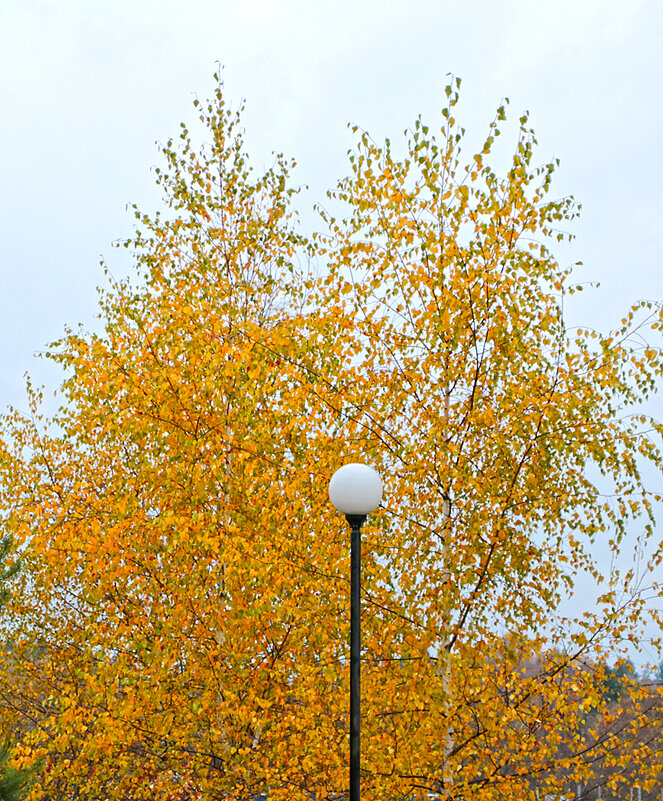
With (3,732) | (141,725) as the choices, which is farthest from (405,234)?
(3,732)

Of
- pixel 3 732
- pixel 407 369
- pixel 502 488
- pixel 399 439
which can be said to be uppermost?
pixel 407 369

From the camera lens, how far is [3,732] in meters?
10.4

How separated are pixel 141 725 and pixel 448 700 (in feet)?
11.5

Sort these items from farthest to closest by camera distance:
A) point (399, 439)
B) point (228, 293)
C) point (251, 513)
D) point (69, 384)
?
point (69, 384), point (228, 293), point (251, 513), point (399, 439)

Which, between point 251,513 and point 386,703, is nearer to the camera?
point 386,703

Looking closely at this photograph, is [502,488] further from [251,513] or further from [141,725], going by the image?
[141,725]

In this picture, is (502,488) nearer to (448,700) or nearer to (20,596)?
(448,700)

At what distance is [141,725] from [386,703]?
2846 mm

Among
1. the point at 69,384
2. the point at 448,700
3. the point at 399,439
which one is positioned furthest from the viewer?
the point at 69,384

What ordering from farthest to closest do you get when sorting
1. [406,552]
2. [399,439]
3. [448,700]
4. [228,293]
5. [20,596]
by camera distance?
[20,596]
[228,293]
[399,439]
[406,552]
[448,700]

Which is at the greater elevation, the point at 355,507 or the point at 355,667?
the point at 355,507

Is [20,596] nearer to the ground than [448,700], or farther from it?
farther from it

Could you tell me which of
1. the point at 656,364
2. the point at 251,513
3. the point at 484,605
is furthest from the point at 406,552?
the point at 656,364

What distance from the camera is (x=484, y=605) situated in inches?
239
